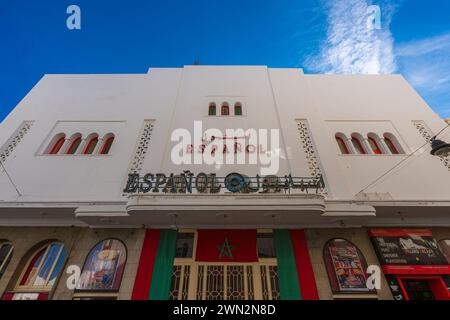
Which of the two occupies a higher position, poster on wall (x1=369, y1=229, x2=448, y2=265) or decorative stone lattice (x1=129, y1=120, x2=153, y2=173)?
decorative stone lattice (x1=129, y1=120, x2=153, y2=173)

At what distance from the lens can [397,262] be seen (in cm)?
703

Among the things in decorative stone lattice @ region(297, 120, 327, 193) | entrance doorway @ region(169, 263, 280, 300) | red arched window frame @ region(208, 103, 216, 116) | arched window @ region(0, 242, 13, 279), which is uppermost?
red arched window frame @ region(208, 103, 216, 116)

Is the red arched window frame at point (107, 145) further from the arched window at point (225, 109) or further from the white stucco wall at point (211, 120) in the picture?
the arched window at point (225, 109)

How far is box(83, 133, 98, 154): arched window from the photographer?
32.0 ft

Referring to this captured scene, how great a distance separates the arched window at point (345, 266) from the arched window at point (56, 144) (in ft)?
37.7

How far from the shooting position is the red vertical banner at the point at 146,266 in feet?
21.6

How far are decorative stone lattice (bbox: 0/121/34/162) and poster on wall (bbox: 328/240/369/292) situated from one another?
13.1 metres

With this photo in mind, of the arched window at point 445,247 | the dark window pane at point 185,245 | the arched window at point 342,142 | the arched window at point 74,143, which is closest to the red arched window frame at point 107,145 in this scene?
the arched window at point 74,143

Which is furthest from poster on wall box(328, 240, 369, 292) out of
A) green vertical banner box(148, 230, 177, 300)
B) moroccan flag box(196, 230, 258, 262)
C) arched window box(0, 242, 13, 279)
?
arched window box(0, 242, 13, 279)

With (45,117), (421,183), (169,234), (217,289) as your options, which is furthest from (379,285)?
(45,117)

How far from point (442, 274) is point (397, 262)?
1.36 meters

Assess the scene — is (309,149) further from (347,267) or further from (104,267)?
(104,267)

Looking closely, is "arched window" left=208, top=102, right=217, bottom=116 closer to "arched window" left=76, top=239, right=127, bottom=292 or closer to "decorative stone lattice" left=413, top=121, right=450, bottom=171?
"arched window" left=76, top=239, right=127, bottom=292

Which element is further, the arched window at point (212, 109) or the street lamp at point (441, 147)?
the arched window at point (212, 109)
